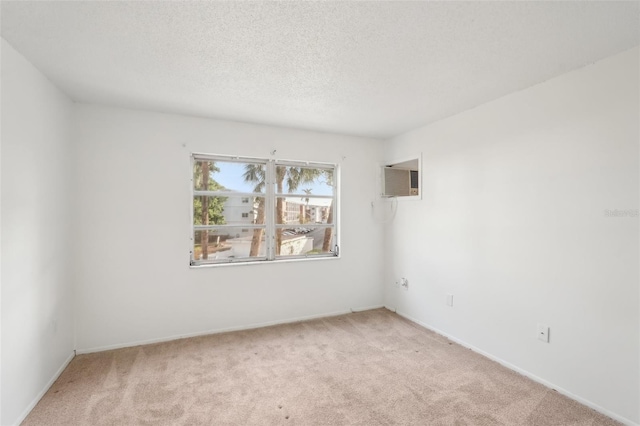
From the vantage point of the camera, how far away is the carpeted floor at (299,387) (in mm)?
1979

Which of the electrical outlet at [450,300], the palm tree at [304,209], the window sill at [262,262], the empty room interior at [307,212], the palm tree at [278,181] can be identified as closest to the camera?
the empty room interior at [307,212]

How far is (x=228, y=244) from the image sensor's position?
353cm

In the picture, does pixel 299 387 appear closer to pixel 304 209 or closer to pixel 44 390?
pixel 44 390

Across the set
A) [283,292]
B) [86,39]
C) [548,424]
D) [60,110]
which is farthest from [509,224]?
[60,110]

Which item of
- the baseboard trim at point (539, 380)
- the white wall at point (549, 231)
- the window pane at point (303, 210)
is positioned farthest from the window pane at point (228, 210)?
the baseboard trim at point (539, 380)

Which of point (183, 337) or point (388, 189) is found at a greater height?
point (388, 189)

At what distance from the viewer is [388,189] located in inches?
159

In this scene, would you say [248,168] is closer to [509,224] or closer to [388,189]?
[388,189]

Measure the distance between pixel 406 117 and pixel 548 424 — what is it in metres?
2.79

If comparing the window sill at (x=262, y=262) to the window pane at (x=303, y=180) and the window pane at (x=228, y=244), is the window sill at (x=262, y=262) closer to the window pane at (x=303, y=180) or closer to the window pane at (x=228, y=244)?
the window pane at (x=228, y=244)

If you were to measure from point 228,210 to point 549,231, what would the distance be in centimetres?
309

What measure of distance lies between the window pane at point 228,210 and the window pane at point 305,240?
0.38 m

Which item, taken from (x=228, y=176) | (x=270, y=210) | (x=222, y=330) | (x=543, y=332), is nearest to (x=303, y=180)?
(x=270, y=210)

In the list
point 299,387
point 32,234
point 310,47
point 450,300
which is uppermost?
point 310,47
